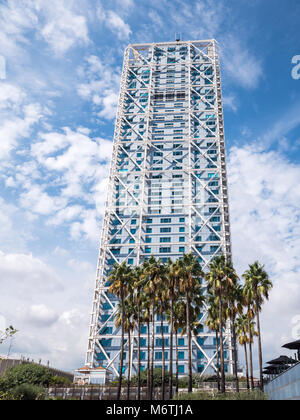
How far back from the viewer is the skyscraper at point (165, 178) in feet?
250

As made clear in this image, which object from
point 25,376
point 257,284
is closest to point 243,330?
point 257,284

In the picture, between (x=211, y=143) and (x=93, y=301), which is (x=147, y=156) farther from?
(x=93, y=301)

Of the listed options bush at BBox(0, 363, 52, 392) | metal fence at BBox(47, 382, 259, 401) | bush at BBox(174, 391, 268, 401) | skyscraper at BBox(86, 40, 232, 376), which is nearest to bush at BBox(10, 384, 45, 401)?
metal fence at BBox(47, 382, 259, 401)

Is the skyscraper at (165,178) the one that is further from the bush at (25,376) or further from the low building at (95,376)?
the bush at (25,376)

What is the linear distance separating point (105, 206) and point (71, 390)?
1864 inches

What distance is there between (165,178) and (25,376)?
177 feet

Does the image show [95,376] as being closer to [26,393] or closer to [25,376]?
[25,376]

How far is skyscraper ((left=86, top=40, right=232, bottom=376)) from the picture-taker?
76.1 m

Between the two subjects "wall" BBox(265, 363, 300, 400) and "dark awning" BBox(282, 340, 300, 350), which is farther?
"dark awning" BBox(282, 340, 300, 350)

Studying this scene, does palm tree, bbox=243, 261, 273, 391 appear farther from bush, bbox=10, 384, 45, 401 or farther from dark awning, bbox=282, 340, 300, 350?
bush, bbox=10, 384, 45, 401

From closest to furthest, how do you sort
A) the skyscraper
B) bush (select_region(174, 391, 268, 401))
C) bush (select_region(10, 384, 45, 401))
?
bush (select_region(174, 391, 268, 401))
bush (select_region(10, 384, 45, 401))
the skyscraper

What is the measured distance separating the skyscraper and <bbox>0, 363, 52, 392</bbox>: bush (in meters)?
21.3

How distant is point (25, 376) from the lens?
51031mm
